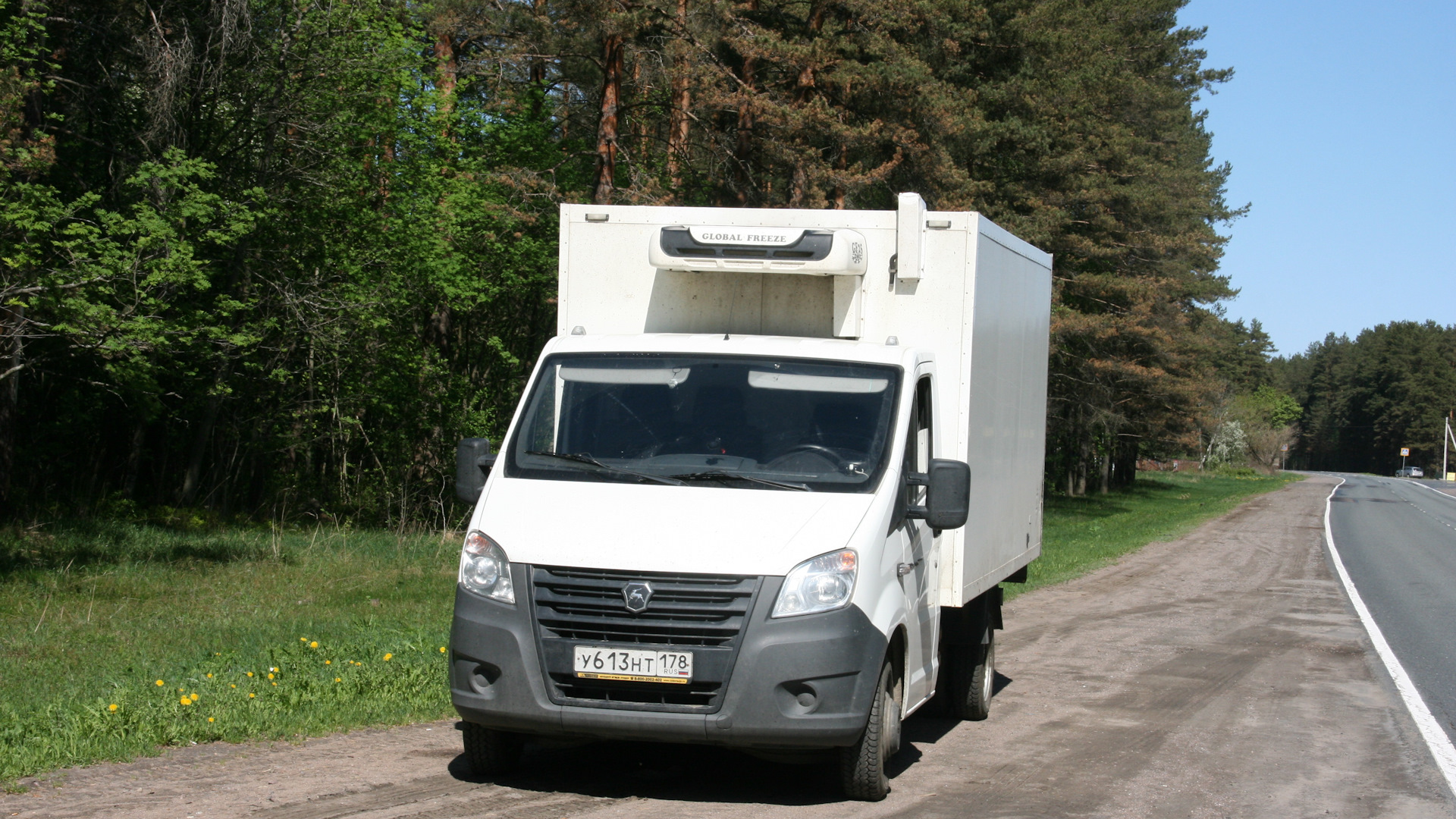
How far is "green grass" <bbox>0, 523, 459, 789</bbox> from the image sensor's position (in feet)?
23.7

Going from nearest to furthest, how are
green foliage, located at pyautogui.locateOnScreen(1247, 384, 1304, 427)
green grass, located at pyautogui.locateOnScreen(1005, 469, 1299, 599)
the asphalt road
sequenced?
the asphalt road < green grass, located at pyautogui.locateOnScreen(1005, 469, 1299, 599) < green foliage, located at pyautogui.locateOnScreen(1247, 384, 1304, 427)

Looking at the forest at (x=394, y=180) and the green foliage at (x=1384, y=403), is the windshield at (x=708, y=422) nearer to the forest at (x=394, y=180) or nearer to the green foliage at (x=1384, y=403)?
the forest at (x=394, y=180)

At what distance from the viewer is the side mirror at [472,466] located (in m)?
6.52

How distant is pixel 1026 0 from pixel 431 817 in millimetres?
26715

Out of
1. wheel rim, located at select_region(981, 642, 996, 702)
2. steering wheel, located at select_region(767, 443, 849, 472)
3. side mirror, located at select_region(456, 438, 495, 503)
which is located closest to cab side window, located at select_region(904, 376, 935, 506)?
steering wheel, located at select_region(767, 443, 849, 472)

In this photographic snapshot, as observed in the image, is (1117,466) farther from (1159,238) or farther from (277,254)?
(277,254)

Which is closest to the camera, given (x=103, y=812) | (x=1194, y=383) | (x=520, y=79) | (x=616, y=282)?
(x=103, y=812)

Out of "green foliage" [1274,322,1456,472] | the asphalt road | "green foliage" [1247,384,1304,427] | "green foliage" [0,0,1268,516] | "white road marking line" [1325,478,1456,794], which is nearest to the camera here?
"white road marking line" [1325,478,1456,794]

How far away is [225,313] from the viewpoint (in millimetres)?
19078

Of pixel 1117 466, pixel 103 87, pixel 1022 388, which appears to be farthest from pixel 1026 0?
pixel 1117 466

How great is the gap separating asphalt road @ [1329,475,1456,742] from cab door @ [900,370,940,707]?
4.36 m

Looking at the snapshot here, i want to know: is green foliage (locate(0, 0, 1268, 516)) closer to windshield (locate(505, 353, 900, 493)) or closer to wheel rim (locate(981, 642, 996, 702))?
windshield (locate(505, 353, 900, 493))

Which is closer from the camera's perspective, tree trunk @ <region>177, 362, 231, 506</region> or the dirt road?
the dirt road

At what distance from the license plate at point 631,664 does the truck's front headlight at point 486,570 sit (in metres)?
0.42
